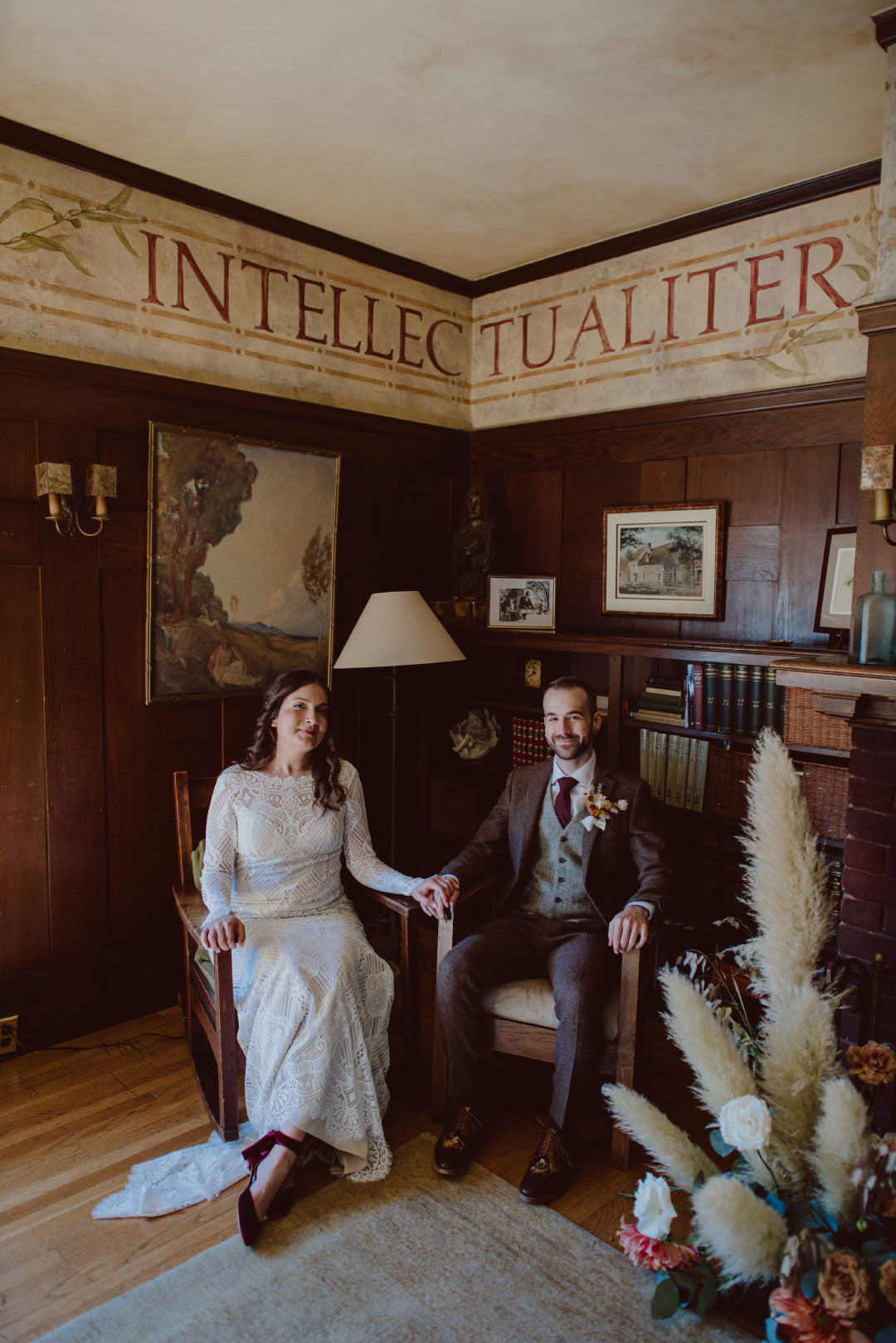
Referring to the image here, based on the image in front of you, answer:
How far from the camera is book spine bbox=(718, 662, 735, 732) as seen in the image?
10.8 ft

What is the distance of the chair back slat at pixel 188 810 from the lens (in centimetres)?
308

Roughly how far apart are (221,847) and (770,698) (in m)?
2.07

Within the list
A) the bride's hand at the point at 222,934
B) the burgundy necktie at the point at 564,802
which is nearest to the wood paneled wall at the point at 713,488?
the burgundy necktie at the point at 564,802

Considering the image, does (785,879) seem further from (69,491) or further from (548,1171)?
(69,491)

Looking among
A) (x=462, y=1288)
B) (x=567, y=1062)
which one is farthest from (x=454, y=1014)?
(x=462, y=1288)

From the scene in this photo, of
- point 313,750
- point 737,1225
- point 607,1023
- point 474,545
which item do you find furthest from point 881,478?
point 474,545

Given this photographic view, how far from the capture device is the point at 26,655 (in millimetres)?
3078


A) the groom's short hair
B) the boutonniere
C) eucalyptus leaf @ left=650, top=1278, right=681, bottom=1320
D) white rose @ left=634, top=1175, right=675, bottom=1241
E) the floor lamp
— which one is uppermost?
the floor lamp

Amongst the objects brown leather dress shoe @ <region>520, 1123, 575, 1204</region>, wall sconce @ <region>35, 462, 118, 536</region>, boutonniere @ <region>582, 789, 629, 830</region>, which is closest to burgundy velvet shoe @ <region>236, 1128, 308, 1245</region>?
brown leather dress shoe @ <region>520, 1123, 575, 1204</region>

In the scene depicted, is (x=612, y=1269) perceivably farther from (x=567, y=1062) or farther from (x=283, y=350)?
(x=283, y=350)

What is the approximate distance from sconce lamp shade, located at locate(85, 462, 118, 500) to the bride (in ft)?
3.10

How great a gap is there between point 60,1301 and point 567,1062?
1405 millimetres

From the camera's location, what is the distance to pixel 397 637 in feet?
11.2

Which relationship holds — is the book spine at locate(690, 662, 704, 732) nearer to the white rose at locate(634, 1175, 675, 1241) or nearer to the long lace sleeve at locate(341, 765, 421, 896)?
the long lace sleeve at locate(341, 765, 421, 896)
